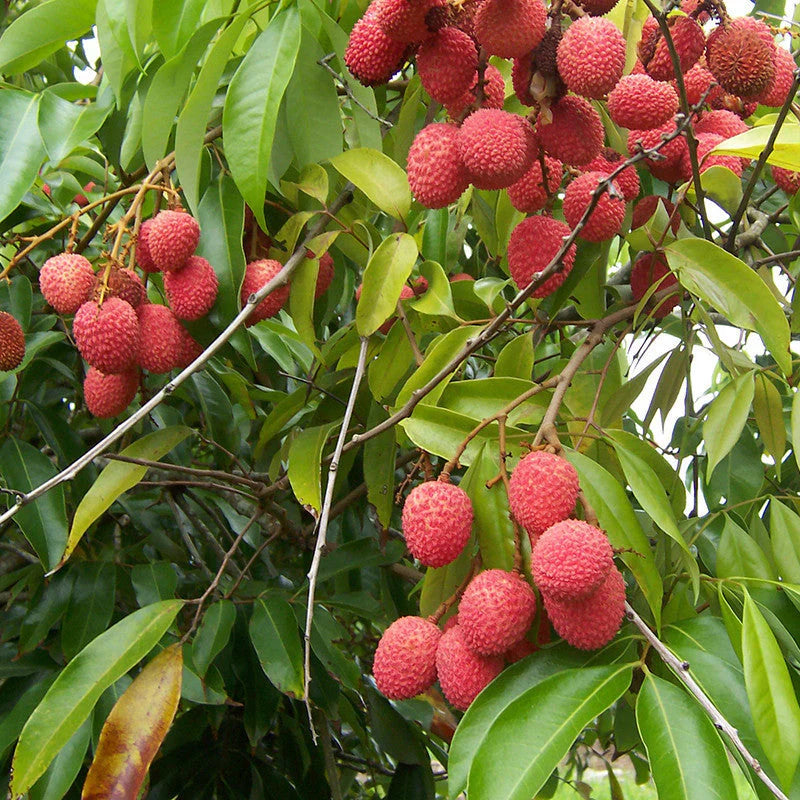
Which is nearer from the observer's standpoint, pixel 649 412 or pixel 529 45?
pixel 529 45

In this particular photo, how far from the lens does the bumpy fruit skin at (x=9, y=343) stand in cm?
90

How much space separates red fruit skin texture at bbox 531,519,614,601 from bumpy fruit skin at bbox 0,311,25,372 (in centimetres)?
56

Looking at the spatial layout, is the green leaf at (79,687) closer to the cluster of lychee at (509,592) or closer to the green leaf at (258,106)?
the cluster of lychee at (509,592)

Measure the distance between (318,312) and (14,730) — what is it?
0.57 meters

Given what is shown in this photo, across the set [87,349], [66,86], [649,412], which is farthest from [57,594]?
[649,412]

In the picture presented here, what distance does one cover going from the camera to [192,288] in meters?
0.82

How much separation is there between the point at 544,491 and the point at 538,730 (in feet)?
0.52

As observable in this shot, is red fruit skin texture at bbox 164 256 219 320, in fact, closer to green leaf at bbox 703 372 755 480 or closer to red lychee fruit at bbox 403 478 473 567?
red lychee fruit at bbox 403 478 473 567

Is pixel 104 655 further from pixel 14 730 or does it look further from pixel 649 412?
pixel 649 412

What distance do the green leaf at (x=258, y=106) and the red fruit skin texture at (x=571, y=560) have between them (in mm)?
354

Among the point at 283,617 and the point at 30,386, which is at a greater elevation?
the point at 30,386

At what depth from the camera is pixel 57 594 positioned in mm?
1106

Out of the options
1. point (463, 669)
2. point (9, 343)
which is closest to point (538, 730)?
point (463, 669)

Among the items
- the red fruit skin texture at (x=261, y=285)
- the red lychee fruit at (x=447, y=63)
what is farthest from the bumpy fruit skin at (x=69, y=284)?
the red lychee fruit at (x=447, y=63)
